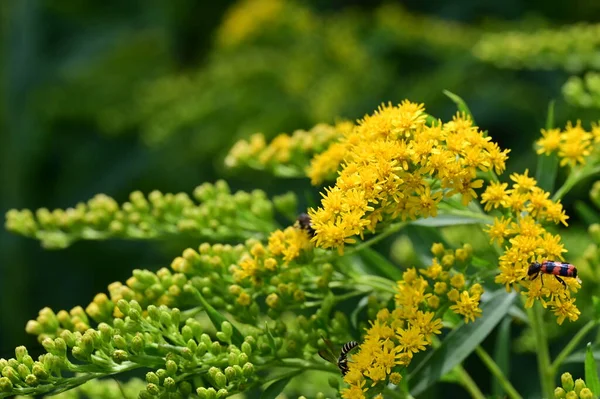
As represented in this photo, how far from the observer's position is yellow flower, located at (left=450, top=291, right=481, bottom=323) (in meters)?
1.80

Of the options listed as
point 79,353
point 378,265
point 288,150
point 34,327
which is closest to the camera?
point 79,353

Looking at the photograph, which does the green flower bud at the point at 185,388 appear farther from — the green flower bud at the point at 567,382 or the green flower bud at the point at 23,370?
the green flower bud at the point at 567,382

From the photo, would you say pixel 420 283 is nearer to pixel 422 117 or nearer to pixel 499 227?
pixel 499 227

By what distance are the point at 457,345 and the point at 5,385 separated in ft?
3.06

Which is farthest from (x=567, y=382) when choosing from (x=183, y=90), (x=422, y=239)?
(x=183, y=90)

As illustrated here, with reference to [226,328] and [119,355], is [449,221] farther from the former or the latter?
[119,355]

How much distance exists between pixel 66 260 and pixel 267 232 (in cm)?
361

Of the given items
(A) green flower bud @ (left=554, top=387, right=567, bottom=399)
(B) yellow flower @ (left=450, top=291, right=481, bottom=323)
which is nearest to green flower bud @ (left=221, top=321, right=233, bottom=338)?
(B) yellow flower @ (left=450, top=291, right=481, bottom=323)

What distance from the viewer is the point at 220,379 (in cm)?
172

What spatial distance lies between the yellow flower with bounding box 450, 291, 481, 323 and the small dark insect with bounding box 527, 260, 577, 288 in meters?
0.15

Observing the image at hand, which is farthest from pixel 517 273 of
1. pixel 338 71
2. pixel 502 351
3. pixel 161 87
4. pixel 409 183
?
pixel 161 87

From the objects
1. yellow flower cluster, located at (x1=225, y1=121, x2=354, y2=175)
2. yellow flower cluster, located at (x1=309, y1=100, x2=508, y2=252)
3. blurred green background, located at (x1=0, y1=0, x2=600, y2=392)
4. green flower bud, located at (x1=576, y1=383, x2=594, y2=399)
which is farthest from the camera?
blurred green background, located at (x1=0, y1=0, x2=600, y2=392)

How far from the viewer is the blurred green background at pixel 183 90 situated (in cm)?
447

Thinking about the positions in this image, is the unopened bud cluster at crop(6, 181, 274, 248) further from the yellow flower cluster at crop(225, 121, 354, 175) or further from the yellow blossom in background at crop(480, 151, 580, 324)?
the yellow blossom in background at crop(480, 151, 580, 324)
